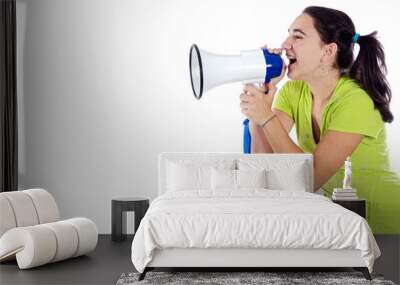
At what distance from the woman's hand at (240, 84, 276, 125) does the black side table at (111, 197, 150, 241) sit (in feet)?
4.31

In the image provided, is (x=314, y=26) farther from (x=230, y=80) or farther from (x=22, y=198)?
(x=22, y=198)

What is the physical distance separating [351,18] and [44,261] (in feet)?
12.2

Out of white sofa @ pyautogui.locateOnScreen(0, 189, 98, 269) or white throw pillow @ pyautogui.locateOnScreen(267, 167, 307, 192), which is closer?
white sofa @ pyautogui.locateOnScreen(0, 189, 98, 269)

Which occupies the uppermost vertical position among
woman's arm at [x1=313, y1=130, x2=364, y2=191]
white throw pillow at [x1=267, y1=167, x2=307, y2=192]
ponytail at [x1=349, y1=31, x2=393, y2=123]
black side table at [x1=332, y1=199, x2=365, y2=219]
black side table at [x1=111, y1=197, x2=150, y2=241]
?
ponytail at [x1=349, y1=31, x2=393, y2=123]

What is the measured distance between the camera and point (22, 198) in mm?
5250

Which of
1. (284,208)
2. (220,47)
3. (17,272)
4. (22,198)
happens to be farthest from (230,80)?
(17,272)

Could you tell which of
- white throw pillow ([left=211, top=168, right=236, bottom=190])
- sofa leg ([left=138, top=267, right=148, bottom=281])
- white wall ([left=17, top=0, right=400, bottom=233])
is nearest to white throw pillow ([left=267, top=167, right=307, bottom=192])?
white throw pillow ([left=211, top=168, right=236, bottom=190])

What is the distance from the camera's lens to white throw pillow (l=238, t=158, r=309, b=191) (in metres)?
5.98

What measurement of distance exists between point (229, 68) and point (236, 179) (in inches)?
39.0

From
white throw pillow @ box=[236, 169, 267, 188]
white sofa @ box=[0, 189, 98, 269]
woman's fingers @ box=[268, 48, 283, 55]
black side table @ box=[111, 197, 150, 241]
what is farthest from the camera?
woman's fingers @ box=[268, 48, 283, 55]

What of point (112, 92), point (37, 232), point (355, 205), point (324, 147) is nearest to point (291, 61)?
point (324, 147)

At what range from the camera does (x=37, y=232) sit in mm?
4852

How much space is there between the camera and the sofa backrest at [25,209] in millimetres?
5047

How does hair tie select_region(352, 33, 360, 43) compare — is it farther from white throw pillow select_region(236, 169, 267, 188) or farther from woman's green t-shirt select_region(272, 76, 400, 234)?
white throw pillow select_region(236, 169, 267, 188)
